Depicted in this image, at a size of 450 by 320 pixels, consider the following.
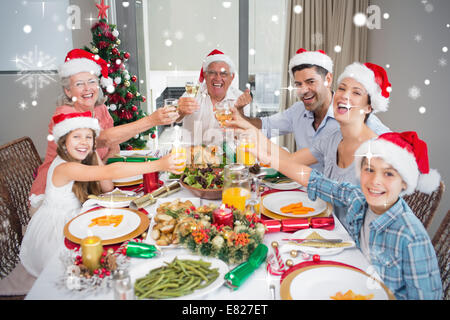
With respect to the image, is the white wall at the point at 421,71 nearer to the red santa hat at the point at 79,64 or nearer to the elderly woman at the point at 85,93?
the elderly woman at the point at 85,93

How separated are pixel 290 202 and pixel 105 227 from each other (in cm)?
72

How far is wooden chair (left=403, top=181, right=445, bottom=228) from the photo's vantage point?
139cm

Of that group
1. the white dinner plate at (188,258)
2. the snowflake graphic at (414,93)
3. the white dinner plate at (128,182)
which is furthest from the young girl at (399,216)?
the snowflake graphic at (414,93)

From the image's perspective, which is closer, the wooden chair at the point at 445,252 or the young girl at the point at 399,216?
the young girl at the point at 399,216

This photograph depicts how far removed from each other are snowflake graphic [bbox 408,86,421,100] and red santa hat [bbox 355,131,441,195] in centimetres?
163

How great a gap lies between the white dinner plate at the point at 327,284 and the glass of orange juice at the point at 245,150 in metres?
0.72

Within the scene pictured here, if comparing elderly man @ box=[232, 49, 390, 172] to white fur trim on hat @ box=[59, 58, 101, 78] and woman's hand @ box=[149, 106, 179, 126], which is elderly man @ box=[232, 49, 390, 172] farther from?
white fur trim on hat @ box=[59, 58, 101, 78]

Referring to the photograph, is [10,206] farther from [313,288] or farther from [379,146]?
[379,146]

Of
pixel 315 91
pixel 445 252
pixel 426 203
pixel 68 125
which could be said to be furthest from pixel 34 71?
pixel 445 252

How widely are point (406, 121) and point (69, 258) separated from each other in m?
2.54

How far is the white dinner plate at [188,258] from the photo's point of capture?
860mm

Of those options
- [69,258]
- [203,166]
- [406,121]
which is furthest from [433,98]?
[69,258]

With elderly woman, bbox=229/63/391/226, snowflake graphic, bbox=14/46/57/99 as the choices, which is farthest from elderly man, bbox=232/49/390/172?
snowflake graphic, bbox=14/46/57/99

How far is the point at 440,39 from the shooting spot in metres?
2.34
